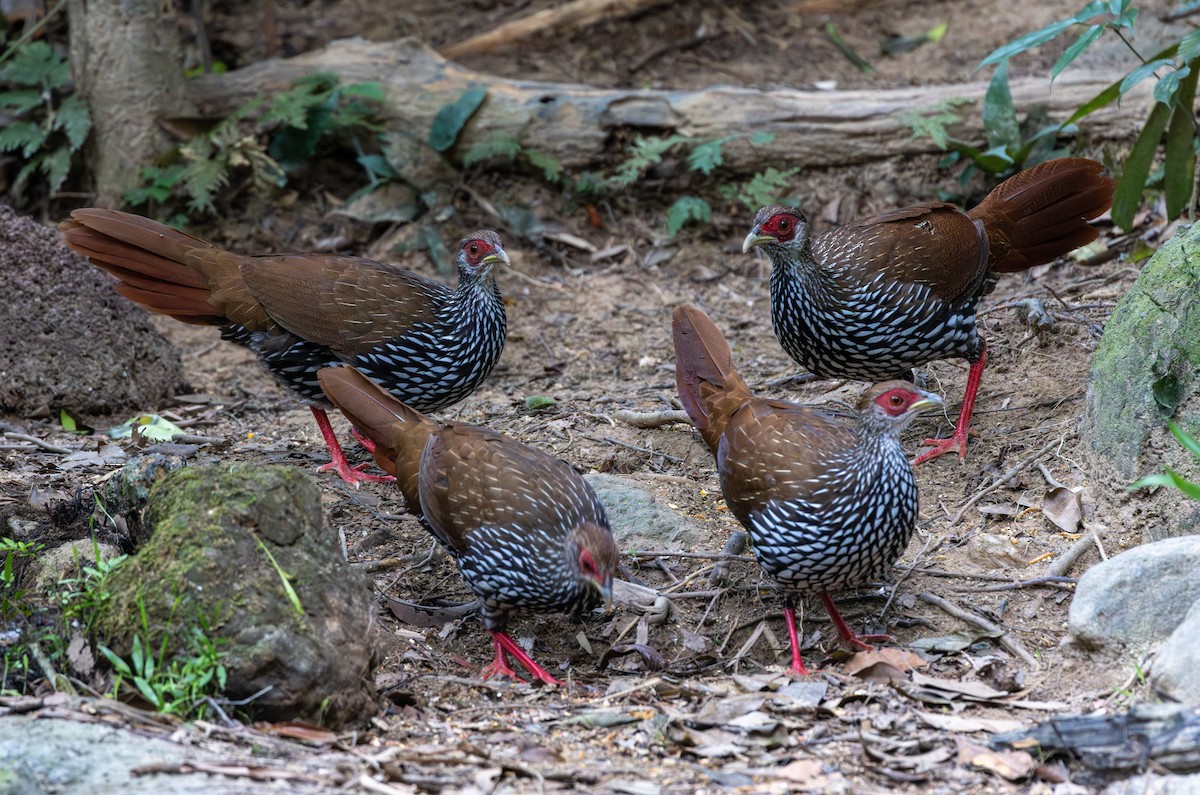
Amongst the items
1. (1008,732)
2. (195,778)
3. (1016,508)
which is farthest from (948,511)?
(195,778)

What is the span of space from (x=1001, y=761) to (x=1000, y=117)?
545 cm

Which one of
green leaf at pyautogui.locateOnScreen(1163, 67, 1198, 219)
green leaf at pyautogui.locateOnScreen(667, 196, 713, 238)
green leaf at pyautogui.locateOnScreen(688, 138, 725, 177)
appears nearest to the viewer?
green leaf at pyautogui.locateOnScreen(1163, 67, 1198, 219)

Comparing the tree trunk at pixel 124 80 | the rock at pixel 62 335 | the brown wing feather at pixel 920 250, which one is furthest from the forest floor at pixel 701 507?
the tree trunk at pixel 124 80

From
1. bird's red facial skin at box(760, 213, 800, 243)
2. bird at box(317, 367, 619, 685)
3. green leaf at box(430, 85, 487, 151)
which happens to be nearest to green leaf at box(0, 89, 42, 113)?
green leaf at box(430, 85, 487, 151)

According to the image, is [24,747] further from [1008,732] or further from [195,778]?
[1008,732]

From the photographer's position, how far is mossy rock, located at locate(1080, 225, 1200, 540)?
457 centimetres

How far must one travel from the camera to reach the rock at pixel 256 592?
136 inches

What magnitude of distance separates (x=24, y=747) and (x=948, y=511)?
3.86 m

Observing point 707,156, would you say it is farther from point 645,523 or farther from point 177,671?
point 177,671

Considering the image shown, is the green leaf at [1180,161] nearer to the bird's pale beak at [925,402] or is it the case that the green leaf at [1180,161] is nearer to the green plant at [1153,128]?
the green plant at [1153,128]

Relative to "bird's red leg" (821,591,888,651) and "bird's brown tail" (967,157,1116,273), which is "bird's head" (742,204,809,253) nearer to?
"bird's brown tail" (967,157,1116,273)

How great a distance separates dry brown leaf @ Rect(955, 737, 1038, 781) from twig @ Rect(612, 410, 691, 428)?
271 cm

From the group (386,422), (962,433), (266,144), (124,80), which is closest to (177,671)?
(386,422)

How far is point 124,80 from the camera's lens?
8.18 meters
